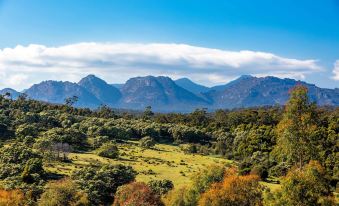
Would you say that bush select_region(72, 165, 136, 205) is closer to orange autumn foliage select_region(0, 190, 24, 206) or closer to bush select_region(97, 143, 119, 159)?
orange autumn foliage select_region(0, 190, 24, 206)

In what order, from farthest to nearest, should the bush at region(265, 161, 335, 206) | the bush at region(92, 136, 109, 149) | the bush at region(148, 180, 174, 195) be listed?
the bush at region(92, 136, 109, 149) < the bush at region(148, 180, 174, 195) < the bush at region(265, 161, 335, 206)

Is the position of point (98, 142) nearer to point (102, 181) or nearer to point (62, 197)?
point (102, 181)

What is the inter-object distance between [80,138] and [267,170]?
149 feet

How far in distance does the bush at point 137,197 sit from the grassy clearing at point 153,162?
19.9 m

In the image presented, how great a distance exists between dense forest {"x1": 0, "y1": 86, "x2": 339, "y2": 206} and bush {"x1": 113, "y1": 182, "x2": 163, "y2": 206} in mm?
110

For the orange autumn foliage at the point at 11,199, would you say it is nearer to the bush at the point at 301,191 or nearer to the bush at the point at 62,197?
the bush at the point at 62,197

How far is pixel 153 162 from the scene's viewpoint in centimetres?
8594

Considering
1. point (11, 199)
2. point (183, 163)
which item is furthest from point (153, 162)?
point (11, 199)

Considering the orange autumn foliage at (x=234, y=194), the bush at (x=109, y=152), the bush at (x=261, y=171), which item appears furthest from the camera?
the bush at (x=109, y=152)

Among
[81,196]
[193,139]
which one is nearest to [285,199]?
[81,196]

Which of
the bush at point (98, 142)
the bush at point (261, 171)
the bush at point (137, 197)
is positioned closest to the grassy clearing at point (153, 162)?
the bush at point (98, 142)

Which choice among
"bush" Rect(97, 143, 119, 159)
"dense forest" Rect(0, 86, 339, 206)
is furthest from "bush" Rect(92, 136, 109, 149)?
"bush" Rect(97, 143, 119, 159)

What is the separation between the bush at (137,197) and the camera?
44.0 meters

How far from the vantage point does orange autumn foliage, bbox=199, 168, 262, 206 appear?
41.3m
